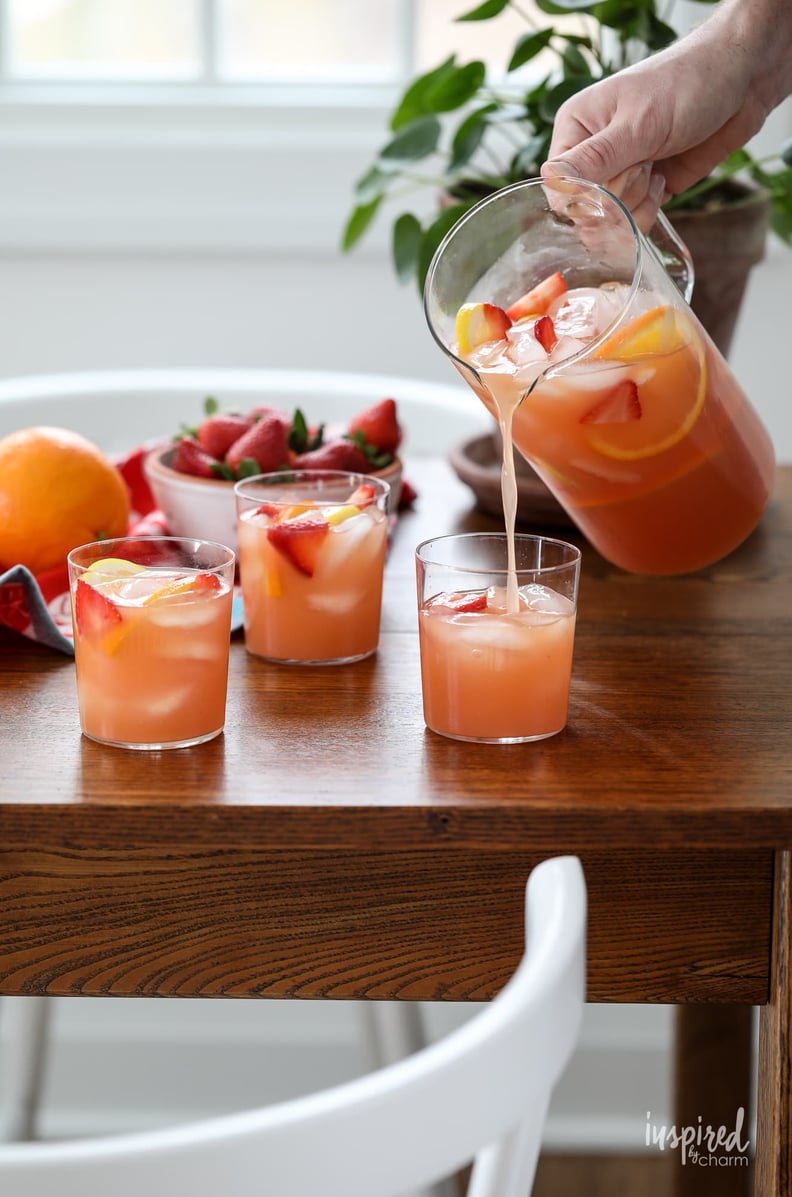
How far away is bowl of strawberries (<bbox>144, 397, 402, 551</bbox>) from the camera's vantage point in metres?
1.15

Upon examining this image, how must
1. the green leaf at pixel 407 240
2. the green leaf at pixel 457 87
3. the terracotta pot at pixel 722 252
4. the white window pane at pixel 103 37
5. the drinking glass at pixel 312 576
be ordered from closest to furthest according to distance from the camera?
the drinking glass at pixel 312 576, the terracotta pot at pixel 722 252, the green leaf at pixel 457 87, the green leaf at pixel 407 240, the white window pane at pixel 103 37

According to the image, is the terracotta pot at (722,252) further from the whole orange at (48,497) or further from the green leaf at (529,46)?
the whole orange at (48,497)

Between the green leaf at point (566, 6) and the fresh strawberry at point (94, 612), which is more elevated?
the green leaf at point (566, 6)

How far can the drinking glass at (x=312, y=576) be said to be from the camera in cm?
91

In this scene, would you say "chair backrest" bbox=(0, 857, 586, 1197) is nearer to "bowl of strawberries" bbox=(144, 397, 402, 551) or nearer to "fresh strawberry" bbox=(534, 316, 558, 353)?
"fresh strawberry" bbox=(534, 316, 558, 353)

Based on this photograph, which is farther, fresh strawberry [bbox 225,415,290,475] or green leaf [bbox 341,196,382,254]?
green leaf [bbox 341,196,382,254]

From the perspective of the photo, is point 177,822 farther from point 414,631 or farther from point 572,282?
point 572,282

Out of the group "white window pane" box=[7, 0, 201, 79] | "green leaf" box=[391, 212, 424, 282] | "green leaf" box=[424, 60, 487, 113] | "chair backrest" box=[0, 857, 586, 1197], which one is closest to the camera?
"chair backrest" box=[0, 857, 586, 1197]

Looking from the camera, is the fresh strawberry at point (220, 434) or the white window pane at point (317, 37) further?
the white window pane at point (317, 37)

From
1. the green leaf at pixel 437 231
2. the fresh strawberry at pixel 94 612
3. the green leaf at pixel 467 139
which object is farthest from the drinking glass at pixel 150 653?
the green leaf at pixel 467 139

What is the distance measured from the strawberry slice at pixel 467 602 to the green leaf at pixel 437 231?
1.92 feet

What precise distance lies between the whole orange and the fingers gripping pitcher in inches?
13.5

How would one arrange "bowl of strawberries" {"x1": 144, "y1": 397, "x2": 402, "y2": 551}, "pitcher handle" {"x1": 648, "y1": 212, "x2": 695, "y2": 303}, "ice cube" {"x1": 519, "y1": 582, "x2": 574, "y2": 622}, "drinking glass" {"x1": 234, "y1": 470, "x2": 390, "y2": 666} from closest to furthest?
"ice cube" {"x1": 519, "y1": 582, "x2": 574, "y2": 622}
"drinking glass" {"x1": 234, "y1": 470, "x2": 390, "y2": 666}
"pitcher handle" {"x1": 648, "y1": 212, "x2": 695, "y2": 303}
"bowl of strawberries" {"x1": 144, "y1": 397, "x2": 402, "y2": 551}

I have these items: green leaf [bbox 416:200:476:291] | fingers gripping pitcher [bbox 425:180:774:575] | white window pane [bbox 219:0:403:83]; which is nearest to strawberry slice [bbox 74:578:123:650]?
fingers gripping pitcher [bbox 425:180:774:575]
